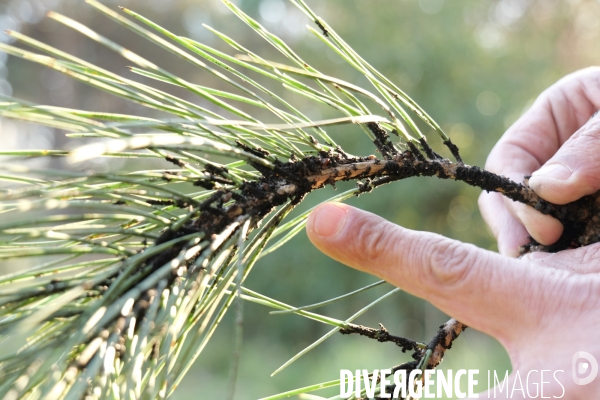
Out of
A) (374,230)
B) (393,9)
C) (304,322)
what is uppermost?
(393,9)

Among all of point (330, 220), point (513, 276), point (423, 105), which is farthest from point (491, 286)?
point (423, 105)

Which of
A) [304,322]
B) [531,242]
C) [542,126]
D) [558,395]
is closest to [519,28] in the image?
[304,322]

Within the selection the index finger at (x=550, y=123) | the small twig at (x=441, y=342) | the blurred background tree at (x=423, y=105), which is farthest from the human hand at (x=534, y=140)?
the blurred background tree at (x=423, y=105)

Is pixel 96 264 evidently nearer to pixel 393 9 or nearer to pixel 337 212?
pixel 337 212

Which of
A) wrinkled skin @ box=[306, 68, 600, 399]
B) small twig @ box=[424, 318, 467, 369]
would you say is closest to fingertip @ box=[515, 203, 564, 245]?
wrinkled skin @ box=[306, 68, 600, 399]

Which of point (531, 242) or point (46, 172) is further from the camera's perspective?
point (531, 242)

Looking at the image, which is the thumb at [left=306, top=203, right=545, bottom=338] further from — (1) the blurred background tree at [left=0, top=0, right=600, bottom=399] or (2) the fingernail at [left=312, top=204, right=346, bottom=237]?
(1) the blurred background tree at [left=0, top=0, right=600, bottom=399]
